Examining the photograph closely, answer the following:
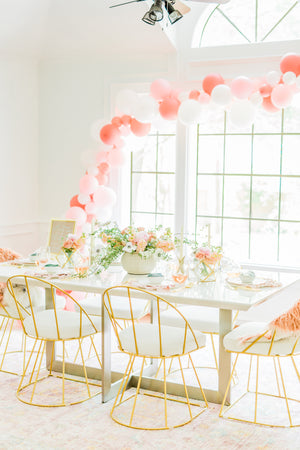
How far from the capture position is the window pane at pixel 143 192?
6348 millimetres

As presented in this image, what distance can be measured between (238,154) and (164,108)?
3.71ft

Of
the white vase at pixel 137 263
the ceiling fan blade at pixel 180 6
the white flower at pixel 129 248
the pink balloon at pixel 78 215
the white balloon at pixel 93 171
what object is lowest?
the white vase at pixel 137 263

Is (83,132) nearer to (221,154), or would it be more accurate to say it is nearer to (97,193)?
(97,193)

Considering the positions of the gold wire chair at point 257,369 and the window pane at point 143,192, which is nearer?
the gold wire chair at point 257,369

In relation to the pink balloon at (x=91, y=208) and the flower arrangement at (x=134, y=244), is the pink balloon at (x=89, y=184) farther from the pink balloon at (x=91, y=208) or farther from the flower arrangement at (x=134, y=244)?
the flower arrangement at (x=134, y=244)

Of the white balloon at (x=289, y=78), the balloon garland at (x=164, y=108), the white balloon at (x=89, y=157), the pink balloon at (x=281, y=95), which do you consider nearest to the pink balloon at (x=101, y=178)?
the balloon garland at (x=164, y=108)

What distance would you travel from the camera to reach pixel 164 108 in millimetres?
5148

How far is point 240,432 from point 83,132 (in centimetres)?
389

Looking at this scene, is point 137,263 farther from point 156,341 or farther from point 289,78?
point 289,78

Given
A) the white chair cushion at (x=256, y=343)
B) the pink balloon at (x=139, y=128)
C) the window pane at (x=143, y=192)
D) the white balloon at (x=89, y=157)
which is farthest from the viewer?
the window pane at (x=143, y=192)

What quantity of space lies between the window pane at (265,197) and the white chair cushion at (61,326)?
2.58m

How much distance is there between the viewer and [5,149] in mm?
6094

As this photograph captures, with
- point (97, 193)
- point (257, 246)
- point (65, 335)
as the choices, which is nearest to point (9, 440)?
point (65, 335)

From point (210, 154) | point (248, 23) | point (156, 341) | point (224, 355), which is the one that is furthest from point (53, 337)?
point (248, 23)
